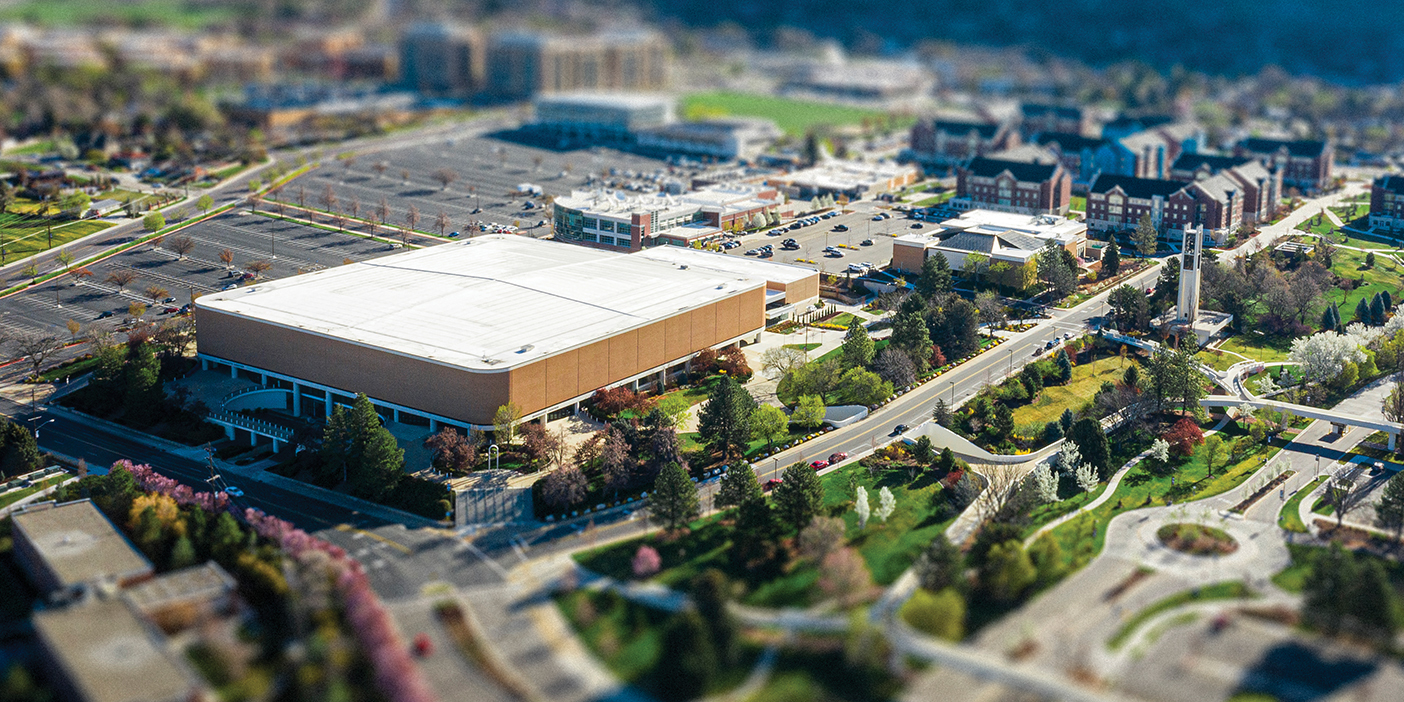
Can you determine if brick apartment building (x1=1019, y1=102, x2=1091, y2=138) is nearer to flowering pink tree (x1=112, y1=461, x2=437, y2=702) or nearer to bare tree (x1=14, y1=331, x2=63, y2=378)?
bare tree (x1=14, y1=331, x2=63, y2=378)

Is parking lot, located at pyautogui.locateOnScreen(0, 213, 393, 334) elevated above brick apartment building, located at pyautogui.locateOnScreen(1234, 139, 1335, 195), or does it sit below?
below

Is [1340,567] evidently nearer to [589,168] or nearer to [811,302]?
[811,302]

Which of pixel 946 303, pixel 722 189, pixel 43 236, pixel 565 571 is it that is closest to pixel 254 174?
pixel 43 236

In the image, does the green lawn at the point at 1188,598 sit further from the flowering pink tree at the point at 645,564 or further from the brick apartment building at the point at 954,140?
the brick apartment building at the point at 954,140

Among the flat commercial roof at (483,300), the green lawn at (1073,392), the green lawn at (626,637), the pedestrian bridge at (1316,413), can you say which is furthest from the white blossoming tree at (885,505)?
the pedestrian bridge at (1316,413)

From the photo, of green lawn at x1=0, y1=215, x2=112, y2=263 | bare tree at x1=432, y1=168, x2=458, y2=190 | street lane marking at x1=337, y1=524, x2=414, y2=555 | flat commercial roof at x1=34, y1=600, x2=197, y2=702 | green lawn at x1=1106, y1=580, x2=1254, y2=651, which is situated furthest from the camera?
bare tree at x1=432, y1=168, x2=458, y2=190

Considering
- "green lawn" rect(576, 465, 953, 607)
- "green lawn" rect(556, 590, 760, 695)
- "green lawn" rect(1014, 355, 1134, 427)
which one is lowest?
"green lawn" rect(556, 590, 760, 695)

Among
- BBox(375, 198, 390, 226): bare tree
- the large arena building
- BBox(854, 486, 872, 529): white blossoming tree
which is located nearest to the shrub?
BBox(854, 486, 872, 529): white blossoming tree

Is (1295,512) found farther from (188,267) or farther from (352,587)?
(188,267)
